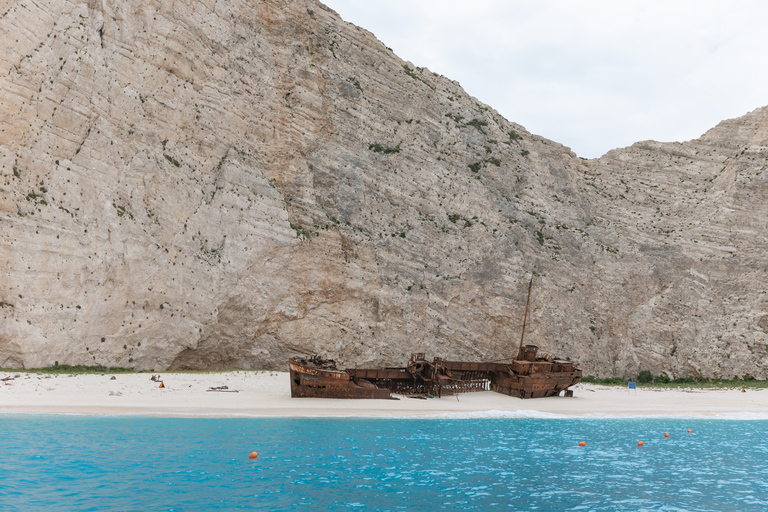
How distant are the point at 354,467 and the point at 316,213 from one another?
28.8 metres

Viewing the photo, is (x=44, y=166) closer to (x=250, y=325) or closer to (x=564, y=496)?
(x=250, y=325)

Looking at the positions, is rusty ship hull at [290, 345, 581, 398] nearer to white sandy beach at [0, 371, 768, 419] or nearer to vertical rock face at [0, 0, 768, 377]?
white sandy beach at [0, 371, 768, 419]

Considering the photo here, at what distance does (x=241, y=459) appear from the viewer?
14.6 meters

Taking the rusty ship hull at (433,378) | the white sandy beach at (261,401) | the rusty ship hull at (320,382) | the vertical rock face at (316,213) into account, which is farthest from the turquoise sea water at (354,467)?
the vertical rock face at (316,213)

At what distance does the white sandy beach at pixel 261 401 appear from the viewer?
830 inches

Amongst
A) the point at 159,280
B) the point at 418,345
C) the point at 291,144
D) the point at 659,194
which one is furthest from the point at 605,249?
the point at 159,280

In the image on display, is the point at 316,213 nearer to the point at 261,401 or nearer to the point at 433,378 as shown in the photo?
the point at 433,378

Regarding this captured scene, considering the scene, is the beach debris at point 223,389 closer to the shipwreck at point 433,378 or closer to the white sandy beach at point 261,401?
the white sandy beach at point 261,401

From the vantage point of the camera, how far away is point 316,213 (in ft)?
136

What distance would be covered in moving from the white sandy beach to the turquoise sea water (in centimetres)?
155

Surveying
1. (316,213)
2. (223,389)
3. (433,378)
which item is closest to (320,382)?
(223,389)

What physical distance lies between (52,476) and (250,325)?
78.8 ft

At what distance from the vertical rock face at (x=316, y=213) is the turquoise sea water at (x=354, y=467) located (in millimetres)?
14214

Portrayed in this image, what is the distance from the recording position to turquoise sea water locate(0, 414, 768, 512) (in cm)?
1158
